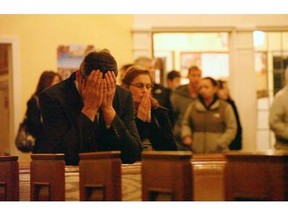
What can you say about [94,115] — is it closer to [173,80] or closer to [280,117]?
[173,80]

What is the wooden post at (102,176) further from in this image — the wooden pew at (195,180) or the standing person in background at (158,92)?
the standing person in background at (158,92)

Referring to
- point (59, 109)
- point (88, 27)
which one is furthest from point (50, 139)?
point (88, 27)

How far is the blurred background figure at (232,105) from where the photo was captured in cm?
215

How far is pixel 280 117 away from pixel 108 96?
26 centimetres

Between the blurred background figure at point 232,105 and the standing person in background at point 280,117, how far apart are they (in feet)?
0.16

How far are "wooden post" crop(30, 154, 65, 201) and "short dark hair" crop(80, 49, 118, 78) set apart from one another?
0.46ft

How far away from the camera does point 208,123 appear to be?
219 cm

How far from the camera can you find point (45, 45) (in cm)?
218

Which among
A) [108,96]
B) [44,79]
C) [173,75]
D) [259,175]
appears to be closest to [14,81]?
[44,79]

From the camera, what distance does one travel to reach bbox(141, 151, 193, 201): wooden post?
2.11 m

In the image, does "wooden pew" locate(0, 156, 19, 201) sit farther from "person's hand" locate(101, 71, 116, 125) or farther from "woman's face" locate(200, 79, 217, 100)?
"woman's face" locate(200, 79, 217, 100)

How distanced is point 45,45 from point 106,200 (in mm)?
256

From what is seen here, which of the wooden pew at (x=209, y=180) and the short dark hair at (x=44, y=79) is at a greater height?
the short dark hair at (x=44, y=79)

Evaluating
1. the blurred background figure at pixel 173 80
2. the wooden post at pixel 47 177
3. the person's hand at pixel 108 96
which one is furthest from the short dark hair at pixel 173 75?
the wooden post at pixel 47 177
